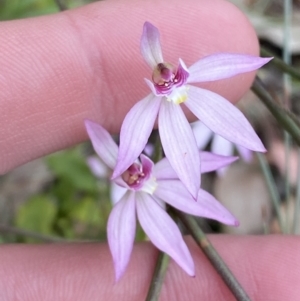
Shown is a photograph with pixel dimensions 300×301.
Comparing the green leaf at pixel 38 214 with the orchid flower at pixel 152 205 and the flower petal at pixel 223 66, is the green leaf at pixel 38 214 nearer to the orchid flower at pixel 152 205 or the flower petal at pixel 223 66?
the orchid flower at pixel 152 205

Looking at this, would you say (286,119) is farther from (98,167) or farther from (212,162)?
(98,167)

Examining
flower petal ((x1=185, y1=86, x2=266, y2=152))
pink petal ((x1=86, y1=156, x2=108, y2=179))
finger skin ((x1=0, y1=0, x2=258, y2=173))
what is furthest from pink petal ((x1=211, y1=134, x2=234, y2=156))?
flower petal ((x1=185, y1=86, x2=266, y2=152))

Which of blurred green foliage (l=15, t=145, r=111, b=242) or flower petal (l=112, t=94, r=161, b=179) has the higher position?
flower petal (l=112, t=94, r=161, b=179)

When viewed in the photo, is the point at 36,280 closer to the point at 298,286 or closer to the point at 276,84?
the point at 298,286

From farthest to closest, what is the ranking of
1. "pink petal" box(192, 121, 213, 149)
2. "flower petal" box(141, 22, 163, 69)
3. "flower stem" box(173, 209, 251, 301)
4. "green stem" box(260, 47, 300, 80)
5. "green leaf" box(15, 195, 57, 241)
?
"green leaf" box(15, 195, 57, 241)
"pink petal" box(192, 121, 213, 149)
"green stem" box(260, 47, 300, 80)
"flower stem" box(173, 209, 251, 301)
"flower petal" box(141, 22, 163, 69)

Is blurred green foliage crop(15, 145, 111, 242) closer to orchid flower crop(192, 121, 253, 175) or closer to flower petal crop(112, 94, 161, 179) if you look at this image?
orchid flower crop(192, 121, 253, 175)

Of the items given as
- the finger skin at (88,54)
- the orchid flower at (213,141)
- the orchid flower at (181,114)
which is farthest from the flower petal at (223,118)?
the orchid flower at (213,141)

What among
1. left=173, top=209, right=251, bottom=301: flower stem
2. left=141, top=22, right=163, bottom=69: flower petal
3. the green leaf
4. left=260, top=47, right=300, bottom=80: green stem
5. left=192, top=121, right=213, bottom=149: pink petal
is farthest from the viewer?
the green leaf

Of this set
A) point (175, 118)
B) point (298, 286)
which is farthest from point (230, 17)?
point (298, 286)
